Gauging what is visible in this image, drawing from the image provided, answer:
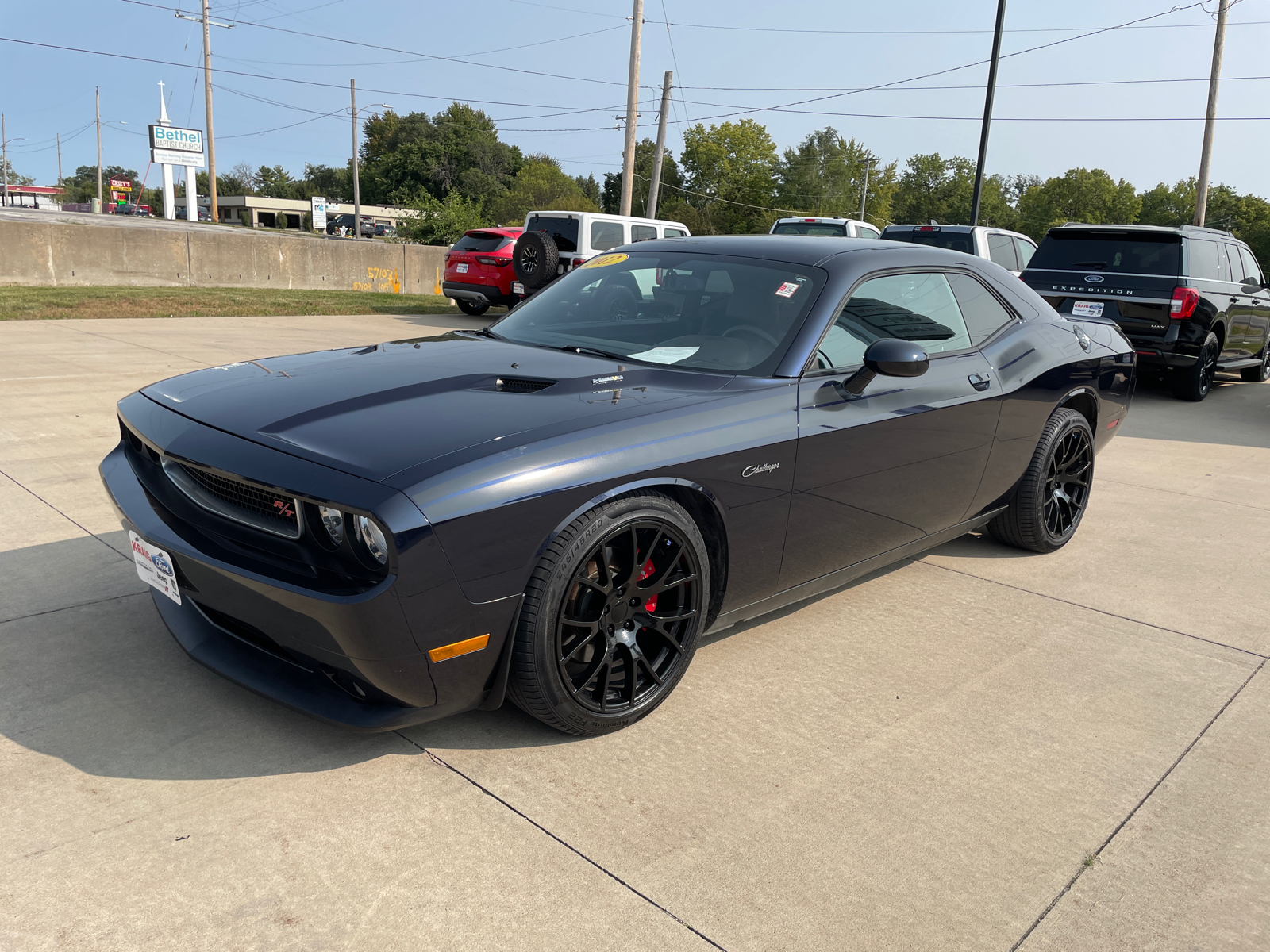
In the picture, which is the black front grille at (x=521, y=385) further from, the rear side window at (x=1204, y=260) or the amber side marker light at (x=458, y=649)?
the rear side window at (x=1204, y=260)

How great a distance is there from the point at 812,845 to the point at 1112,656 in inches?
74.8

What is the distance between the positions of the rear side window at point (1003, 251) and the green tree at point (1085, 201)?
3757 inches

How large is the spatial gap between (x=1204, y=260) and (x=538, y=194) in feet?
241

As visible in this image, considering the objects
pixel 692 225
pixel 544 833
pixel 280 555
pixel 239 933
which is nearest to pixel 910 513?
pixel 544 833

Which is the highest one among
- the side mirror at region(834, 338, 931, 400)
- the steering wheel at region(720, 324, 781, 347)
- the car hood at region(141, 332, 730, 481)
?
the steering wheel at region(720, 324, 781, 347)

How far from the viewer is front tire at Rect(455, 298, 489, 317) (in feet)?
56.0

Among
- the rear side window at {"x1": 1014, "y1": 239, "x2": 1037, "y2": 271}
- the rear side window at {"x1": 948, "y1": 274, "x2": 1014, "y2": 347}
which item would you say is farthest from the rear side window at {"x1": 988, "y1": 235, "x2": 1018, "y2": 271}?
the rear side window at {"x1": 948, "y1": 274, "x2": 1014, "y2": 347}

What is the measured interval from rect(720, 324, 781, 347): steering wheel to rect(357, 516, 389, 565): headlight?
1.64 meters

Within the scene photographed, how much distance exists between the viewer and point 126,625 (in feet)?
11.1

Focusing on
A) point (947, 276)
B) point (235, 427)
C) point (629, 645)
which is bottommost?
point (629, 645)

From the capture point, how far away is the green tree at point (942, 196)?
340 feet

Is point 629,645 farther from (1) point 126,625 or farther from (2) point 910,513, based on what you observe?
(1) point 126,625

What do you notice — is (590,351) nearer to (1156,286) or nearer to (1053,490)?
(1053,490)

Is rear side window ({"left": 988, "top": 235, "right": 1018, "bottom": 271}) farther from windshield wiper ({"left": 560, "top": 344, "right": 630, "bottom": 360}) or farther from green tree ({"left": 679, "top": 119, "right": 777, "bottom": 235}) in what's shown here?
green tree ({"left": 679, "top": 119, "right": 777, "bottom": 235})
